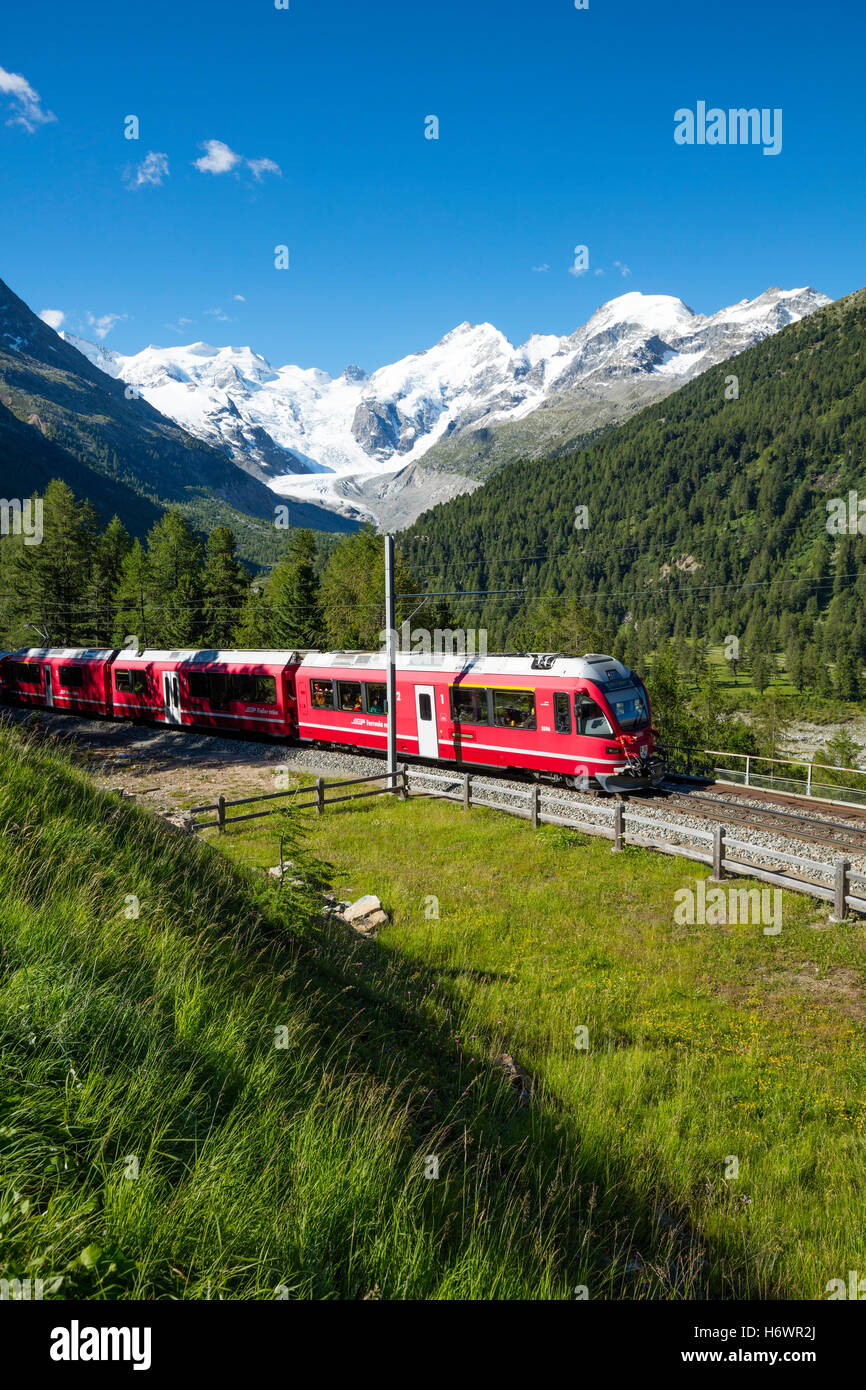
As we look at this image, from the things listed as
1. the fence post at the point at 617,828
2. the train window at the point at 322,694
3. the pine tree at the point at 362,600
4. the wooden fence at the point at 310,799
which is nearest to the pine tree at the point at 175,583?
the pine tree at the point at 362,600

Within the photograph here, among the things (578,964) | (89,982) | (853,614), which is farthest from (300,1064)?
(853,614)

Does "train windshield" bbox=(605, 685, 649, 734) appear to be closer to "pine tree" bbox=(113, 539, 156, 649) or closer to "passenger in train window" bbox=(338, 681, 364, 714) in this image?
"passenger in train window" bbox=(338, 681, 364, 714)

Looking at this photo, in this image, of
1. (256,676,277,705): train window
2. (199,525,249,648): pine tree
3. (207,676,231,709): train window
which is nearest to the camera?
(256,676,277,705): train window

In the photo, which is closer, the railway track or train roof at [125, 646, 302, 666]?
the railway track

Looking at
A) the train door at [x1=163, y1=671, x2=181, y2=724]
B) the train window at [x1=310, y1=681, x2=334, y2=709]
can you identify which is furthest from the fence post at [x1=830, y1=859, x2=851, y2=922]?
the train door at [x1=163, y1=671, x2=181, y2=724]

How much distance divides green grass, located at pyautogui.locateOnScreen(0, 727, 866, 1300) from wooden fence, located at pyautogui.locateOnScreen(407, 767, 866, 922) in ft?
2.22

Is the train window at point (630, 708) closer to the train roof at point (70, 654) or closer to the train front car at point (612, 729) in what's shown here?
the train front car at point (612, 729)

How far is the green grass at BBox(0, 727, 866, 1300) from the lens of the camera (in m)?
2.81

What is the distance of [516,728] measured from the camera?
64.4 ft

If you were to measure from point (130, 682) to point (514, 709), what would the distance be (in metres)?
21.9

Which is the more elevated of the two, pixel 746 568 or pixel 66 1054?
pixel 746 568
